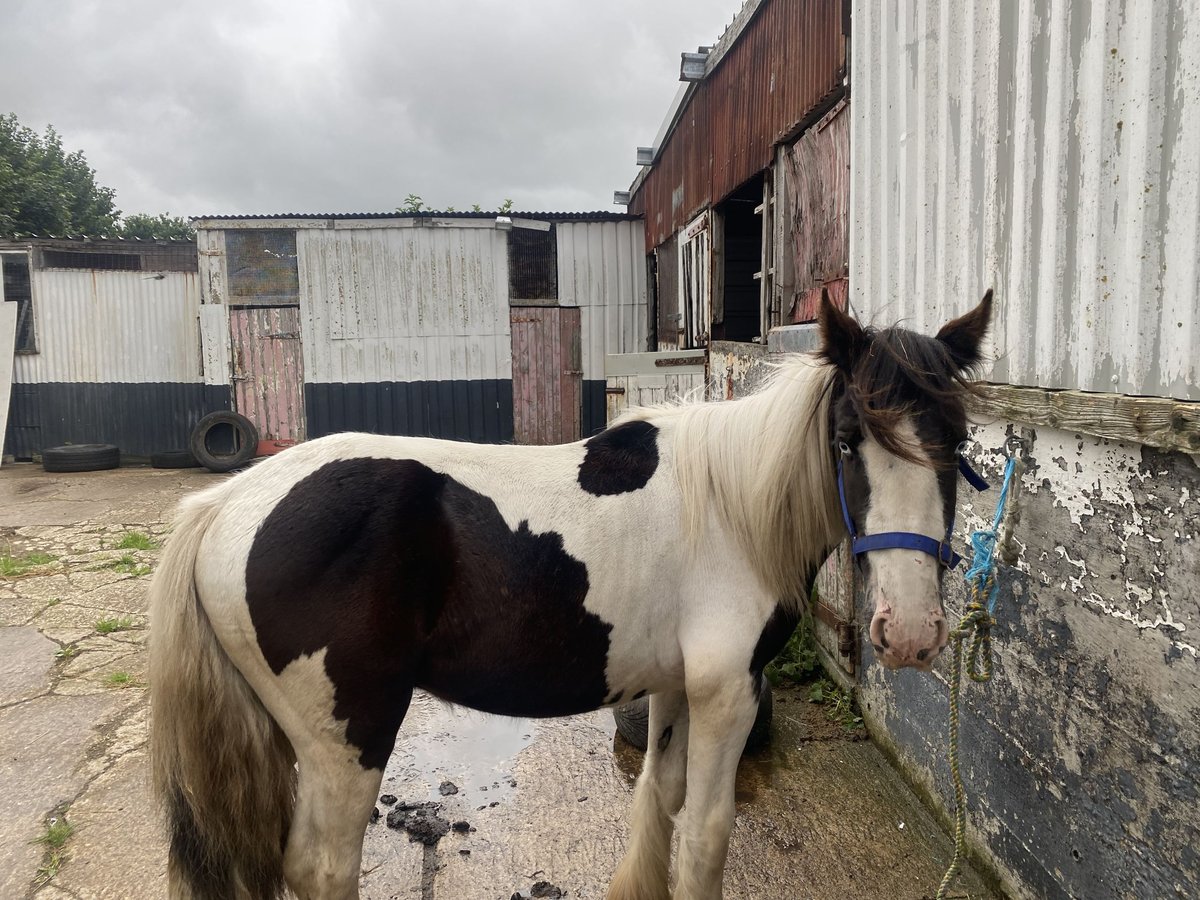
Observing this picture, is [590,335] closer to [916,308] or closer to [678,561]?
[916,308]

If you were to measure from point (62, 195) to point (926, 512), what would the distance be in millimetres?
25809

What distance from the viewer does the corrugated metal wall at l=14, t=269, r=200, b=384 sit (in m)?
11.4

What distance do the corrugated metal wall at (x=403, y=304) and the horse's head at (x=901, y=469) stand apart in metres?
10.2

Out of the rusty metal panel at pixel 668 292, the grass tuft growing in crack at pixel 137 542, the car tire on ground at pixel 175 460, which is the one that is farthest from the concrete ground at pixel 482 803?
the car tire on ground at pixel 175 460

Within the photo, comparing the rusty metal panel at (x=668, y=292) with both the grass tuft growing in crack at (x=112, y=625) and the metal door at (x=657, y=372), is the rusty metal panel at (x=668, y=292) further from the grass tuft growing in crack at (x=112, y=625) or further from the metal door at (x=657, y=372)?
the grass tuft growing in crack at (x=112, y=625)

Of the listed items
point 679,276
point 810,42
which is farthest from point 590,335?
point 810,42

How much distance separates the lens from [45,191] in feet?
63.3

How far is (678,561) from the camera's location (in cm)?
195

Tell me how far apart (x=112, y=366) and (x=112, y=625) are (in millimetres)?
8829

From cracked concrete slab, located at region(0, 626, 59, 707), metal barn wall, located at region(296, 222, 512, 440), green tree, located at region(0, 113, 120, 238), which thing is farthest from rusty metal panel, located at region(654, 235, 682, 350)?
green tree, located at region(0, 113, 120, 238)

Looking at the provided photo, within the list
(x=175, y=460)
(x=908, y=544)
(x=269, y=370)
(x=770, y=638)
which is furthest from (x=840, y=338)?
(x=175, y=460)

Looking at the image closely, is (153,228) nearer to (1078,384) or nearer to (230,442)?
(230,442)

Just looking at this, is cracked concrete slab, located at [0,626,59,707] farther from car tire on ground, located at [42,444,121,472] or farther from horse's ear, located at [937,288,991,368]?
car tire on ground, located at [42,444,121,472]

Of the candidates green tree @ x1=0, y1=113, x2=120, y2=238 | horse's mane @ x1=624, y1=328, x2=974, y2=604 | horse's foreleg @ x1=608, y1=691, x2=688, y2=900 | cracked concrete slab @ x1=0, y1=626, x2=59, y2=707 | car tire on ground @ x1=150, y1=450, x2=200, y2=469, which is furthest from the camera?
green tree @ x1=0, y1=113, x2=120, y2=238
